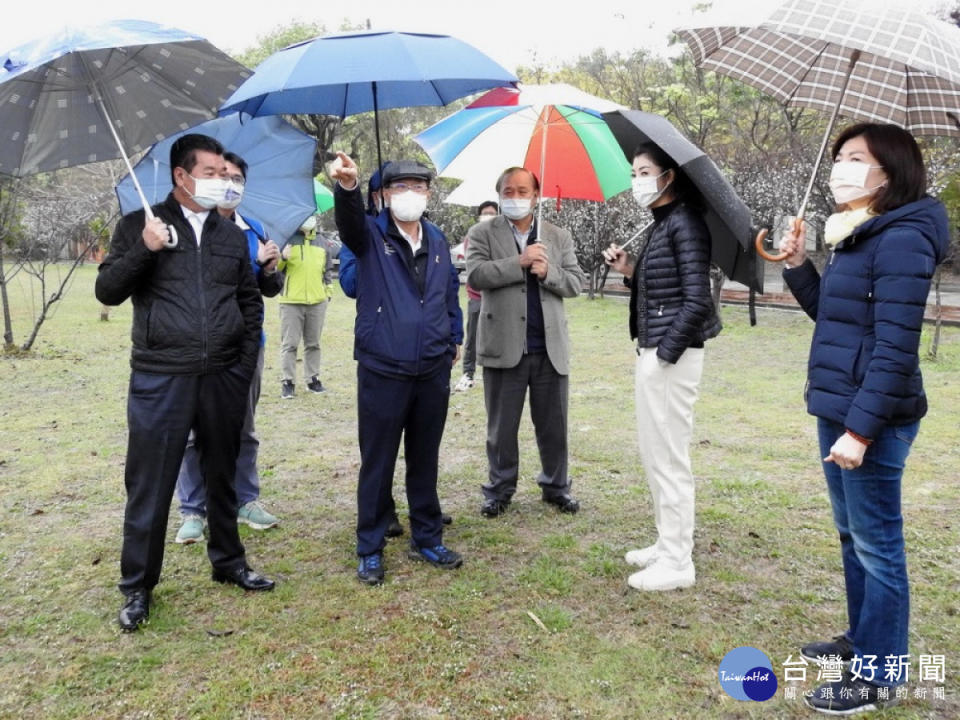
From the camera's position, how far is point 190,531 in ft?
14.1

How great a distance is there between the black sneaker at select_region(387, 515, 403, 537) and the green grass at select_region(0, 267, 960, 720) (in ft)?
0.30

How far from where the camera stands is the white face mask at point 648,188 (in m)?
3.59

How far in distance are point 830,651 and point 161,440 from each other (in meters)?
2.78

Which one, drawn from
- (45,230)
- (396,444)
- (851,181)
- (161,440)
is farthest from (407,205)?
(45,230)

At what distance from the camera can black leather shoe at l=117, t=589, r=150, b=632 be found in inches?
132

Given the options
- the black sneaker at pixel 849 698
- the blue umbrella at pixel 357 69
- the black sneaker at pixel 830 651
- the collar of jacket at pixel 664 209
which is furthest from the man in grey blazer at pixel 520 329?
the black sneaker at pixel 849 698

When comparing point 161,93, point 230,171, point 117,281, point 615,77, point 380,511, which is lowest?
point 380,511

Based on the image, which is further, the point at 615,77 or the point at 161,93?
the point at 615,77

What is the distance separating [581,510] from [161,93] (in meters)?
3.14

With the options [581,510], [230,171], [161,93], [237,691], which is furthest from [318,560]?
[161,93]

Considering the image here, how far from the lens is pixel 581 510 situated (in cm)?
480

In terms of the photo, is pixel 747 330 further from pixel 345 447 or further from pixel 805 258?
pixel 805 258

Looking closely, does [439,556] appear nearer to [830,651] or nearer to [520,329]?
[520,329]

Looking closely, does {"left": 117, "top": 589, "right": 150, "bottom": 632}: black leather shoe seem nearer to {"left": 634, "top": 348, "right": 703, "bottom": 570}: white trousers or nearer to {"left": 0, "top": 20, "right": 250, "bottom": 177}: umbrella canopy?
{"left": 0, "top": 20, "right": 250, "bottom": 177}: umbrella canopy
